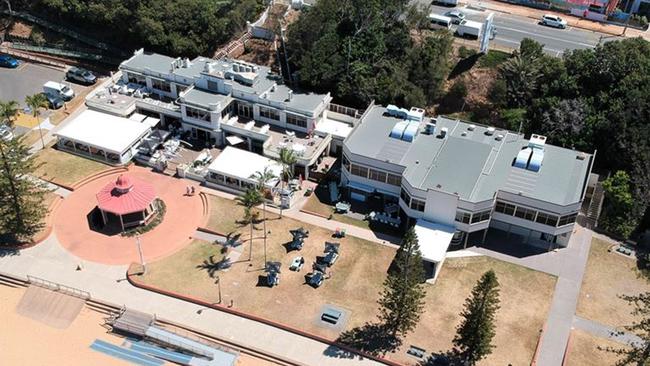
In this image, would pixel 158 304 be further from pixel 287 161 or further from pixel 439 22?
pixel 439 22

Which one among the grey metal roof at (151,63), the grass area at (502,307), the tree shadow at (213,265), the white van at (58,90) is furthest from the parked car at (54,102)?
the grass area at (502,307)

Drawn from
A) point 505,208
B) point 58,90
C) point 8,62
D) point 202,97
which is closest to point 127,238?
point 202,97

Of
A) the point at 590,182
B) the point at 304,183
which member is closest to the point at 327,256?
the point at 304,183

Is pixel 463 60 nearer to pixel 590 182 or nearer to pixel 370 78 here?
pixel 370 78

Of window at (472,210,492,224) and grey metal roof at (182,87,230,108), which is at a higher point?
grey metal roof at (182,87,230,108)

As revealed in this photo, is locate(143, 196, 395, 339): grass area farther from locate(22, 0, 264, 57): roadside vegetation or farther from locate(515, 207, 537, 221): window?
locate(22, 0, 264, 57): roadside vegetation

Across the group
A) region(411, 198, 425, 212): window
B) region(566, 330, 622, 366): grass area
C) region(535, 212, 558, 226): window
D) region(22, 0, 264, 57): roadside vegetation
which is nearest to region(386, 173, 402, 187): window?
region(411, 198, 425, 212): window
